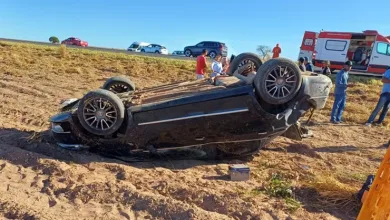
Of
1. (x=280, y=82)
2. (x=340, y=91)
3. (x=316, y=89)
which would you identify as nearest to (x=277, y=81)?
(x=280, y=82)

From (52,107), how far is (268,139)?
5395 mm

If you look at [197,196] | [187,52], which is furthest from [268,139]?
[187,52]

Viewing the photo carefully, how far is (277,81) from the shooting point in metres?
4.42

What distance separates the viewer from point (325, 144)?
6.70 m

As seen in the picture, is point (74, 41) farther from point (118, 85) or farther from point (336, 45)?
point (118, 85)

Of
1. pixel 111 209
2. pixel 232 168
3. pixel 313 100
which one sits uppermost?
pixel 313 100

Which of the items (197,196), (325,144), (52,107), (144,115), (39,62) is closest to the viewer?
(197,196)

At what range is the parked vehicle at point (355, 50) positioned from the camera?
65.7ft

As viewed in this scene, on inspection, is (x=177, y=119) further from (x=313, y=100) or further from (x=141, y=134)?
(x=313, y=100)

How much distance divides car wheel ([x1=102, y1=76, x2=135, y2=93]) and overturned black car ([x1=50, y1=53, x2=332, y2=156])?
3.52ft

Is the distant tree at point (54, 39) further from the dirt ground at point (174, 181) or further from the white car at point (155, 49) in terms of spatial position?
the dirt ground at point (174, 181)

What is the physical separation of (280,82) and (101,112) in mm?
2211

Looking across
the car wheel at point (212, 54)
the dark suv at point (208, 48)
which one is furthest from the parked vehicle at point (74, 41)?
the car wheel at point (212, 54)

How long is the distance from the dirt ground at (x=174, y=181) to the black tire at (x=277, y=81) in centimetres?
101
